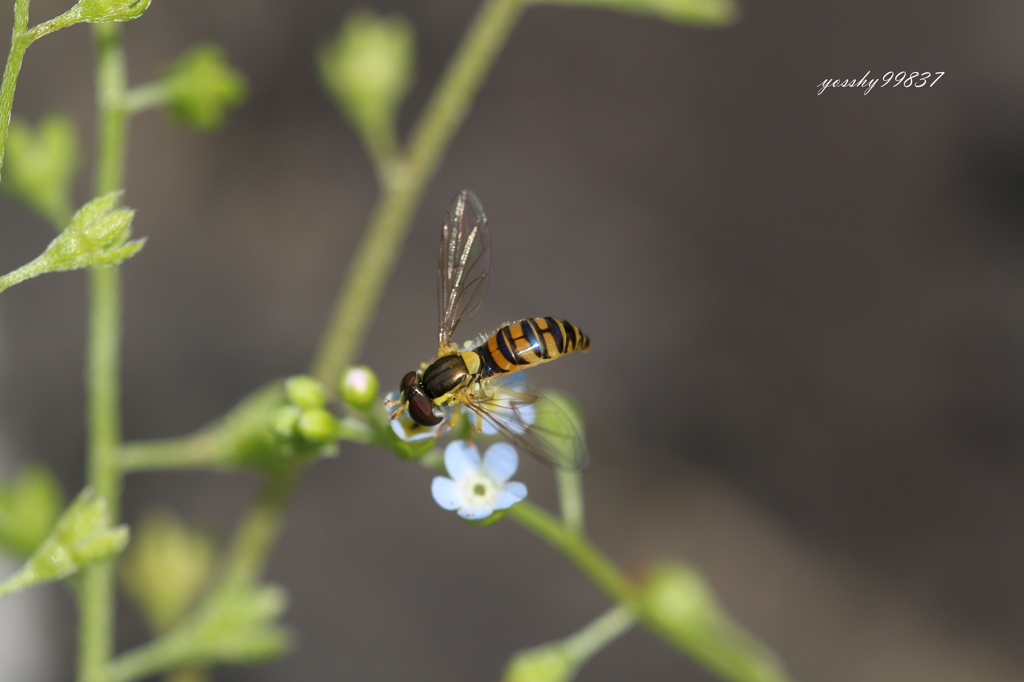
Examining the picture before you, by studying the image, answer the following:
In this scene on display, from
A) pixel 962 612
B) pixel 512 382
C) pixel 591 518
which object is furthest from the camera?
pixel 591 518

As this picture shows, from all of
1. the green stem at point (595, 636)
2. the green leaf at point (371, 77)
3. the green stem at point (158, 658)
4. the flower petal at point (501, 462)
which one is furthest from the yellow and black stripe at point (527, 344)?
the green stem at point (158, 658)

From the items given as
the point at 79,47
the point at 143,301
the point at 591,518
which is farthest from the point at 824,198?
the point at 79,47

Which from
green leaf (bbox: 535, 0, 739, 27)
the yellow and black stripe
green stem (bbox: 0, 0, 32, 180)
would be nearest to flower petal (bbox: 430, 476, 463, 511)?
the yellow and black stripe

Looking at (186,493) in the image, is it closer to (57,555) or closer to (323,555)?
(323,555)

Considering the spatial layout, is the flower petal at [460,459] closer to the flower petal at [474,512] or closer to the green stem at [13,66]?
the flower petal at [474,512]

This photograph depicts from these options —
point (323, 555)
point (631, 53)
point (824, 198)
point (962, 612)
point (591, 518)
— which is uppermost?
point (631, 53)

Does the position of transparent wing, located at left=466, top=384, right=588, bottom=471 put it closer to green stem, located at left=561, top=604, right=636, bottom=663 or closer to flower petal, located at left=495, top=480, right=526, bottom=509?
flower petal, located at left=495, top=480, right=526, bottom=509
